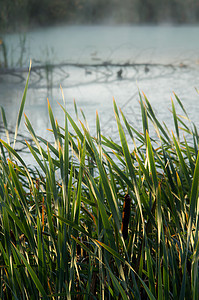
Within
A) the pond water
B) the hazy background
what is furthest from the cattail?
the hazy background

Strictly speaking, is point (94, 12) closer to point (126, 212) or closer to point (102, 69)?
point (102, 69)

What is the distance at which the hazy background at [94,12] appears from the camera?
1.40 metres

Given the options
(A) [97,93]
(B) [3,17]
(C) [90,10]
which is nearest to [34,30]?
(B) [3,17]

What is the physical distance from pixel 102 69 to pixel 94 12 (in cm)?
23

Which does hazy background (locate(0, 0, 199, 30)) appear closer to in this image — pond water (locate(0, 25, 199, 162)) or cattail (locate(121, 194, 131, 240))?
pond water (locate(0, 25, 199, 162))

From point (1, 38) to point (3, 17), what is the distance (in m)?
0.08

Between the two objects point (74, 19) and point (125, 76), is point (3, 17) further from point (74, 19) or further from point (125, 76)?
point (125, 76)

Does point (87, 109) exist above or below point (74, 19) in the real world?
below

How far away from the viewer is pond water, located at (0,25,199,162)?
4.68ft

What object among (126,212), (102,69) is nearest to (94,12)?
(102,69)

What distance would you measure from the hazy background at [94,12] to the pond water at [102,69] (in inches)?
1.4

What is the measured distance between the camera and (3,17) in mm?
1405

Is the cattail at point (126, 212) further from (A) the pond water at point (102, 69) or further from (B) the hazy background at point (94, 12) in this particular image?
(B) the hazy background at point (94, 12)

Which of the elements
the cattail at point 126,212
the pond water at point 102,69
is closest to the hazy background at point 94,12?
the pond water at point 102,69
